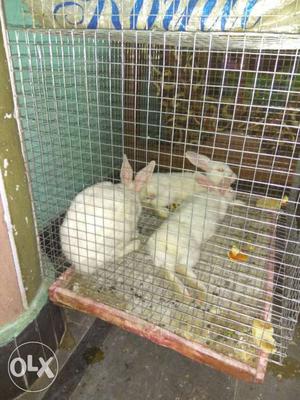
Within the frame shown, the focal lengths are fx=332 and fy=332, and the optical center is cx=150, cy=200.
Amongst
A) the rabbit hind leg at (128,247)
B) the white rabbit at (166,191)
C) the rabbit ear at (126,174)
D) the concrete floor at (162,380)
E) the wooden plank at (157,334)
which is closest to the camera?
the wooden plank at (157,334)

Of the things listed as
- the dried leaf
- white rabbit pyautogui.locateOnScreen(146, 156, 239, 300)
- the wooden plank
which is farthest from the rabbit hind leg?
the dried leaf

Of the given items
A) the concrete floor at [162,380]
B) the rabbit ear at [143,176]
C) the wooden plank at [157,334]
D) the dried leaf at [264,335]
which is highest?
the rabbit ear at [143,176]

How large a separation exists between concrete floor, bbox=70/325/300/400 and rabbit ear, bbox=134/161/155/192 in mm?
866

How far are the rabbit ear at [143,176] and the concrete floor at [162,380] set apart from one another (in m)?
0.87

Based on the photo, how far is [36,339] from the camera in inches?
58.2

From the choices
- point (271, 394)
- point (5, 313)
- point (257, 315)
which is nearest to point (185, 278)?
point (257, 315)

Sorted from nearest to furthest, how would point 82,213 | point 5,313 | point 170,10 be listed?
point 170,10, point 5,313, point 82,213

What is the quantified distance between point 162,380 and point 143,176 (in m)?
1.03

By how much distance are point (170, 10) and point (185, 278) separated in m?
1.12

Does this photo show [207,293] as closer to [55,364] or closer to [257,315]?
[257,315]

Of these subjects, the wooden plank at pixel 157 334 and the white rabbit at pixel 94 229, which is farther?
the white rabbit at pixel 94 229

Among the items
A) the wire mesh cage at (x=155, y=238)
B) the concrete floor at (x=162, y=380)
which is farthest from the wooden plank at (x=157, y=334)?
the concrete floor at (x=162, y=380)

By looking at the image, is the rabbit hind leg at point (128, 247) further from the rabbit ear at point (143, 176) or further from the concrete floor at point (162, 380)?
the concrete floor at point (162, 380)

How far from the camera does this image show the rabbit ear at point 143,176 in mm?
1818
